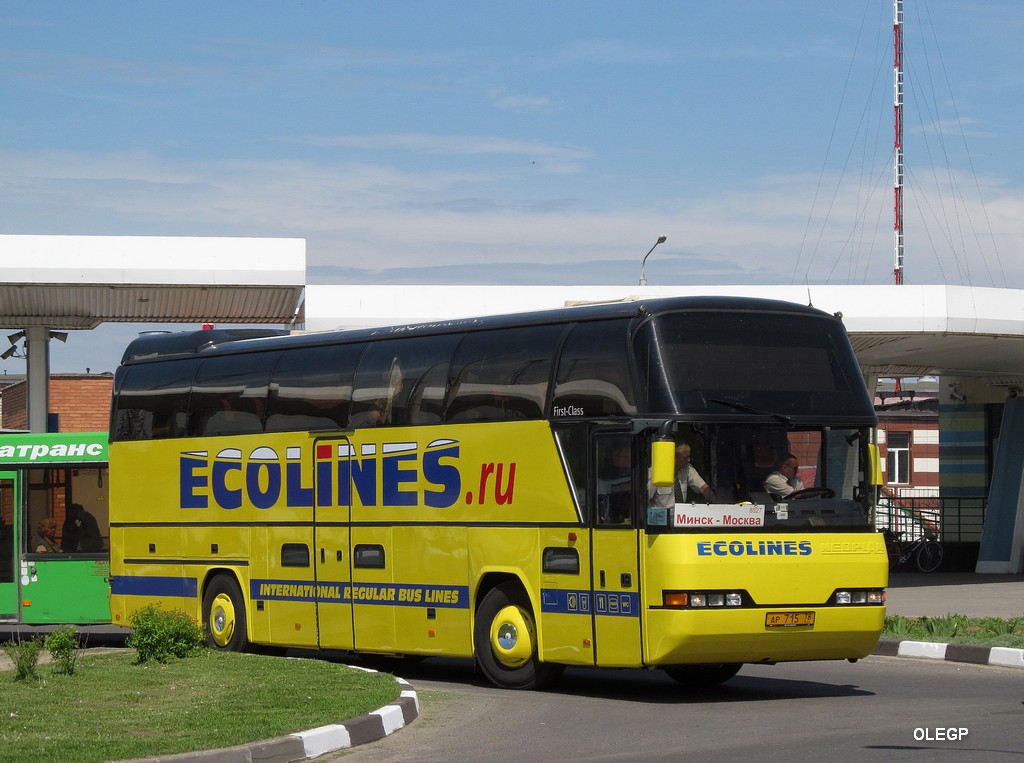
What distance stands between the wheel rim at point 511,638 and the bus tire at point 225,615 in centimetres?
430

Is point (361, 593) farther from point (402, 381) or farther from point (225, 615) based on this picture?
point (225, 615)

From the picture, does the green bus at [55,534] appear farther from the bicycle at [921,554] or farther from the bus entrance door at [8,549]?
the bicycle at [921,554]

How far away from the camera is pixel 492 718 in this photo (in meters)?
12.0

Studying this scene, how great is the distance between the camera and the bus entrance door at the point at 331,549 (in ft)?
52.6

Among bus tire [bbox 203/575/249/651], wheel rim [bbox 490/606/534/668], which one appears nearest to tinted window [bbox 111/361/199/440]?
bus tire [bbox 203/575/249/651]

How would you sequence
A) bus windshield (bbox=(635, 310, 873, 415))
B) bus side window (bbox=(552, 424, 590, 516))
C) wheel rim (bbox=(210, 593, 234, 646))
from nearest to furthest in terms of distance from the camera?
bus windshield (bbox=(635, 310, 873, 415)), bus side window (bbox=(552, 424, 590, 516)), wheel rim (bbox=(210, 593, 234, 646))

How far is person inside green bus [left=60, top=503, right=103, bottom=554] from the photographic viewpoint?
2080 centimetres

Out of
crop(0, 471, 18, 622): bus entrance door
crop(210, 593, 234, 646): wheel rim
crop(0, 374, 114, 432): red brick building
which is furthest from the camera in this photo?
crop(0, 374, 114, 432): red brick building

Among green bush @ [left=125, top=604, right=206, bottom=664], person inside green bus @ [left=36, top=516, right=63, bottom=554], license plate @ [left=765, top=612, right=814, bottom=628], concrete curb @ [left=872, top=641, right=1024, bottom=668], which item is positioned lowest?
concrete curb @ [left=872, top=641, right=1024, bottom=668]

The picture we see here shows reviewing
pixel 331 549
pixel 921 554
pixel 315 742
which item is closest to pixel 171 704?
pixel 315 742

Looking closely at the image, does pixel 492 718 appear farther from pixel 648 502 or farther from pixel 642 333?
pixel 642 333

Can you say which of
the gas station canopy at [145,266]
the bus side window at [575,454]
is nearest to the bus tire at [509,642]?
the bus side window at [575,454]

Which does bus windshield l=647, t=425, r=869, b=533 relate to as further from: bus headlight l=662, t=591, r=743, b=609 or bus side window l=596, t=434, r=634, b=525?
bus headlight l=662, t=591, r=743, b=609

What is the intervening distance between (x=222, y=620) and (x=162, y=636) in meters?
2.58
